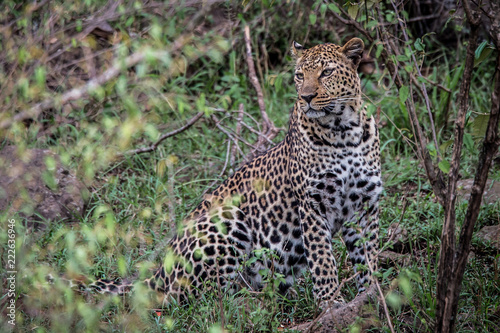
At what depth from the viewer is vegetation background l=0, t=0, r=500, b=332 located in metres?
4.18

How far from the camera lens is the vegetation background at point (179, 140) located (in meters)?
4.18

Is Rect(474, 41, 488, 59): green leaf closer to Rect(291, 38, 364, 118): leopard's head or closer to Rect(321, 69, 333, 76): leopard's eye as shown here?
Rect(291, 38, 364, 118): leopard's head

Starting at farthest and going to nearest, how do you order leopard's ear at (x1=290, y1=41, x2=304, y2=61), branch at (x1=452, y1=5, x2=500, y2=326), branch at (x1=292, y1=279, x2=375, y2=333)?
leopard's ear at (x1=290, y1=41, x2=304, y2=61) → branch at (x1=292, y1=279, x2=375, y2=333) → branch at (x1=452, y1=5, x2=500, y2=326)

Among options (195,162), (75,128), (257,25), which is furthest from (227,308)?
(257,25)

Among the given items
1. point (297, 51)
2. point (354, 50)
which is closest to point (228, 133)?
point (297, 51)

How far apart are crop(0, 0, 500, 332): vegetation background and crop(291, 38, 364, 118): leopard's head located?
0.32 meters

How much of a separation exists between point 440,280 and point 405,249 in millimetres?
2483

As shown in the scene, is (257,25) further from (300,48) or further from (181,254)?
(181,254)

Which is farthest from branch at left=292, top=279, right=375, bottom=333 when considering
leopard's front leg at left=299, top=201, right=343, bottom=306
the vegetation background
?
leopard's front leg at left=299, top=201, right=343, bottom=306

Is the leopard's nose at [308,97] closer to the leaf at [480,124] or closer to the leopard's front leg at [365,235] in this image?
the leopard's front leg at [365,235]

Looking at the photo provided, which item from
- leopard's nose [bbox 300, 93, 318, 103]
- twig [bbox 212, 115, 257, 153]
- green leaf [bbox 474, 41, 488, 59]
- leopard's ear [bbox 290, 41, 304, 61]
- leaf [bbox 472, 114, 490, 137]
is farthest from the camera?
twig [bbox 212, 115, 257, 153]

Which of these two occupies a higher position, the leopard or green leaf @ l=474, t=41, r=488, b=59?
green leaf @ l=474, t=41, r=488, b=59

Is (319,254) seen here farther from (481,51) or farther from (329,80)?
(481,51)

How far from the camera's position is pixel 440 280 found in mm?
3713
